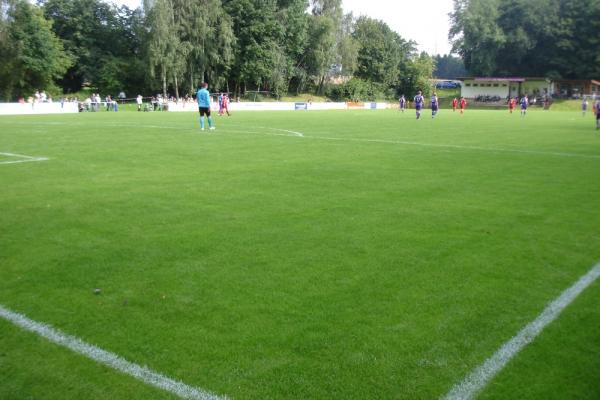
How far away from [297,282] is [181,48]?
205 feet

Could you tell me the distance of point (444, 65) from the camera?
182500 millimetres

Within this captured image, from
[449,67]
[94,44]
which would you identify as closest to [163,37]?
[94,44]

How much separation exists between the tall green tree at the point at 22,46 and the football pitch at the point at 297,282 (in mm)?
56206

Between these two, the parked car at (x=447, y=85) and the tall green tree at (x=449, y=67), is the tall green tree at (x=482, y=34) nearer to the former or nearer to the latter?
the parked car at (x=447, y=85)

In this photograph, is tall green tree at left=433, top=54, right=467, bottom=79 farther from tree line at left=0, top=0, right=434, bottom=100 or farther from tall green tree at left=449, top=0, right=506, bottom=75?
tree line at left=0, top=0, right=434, bottom=100

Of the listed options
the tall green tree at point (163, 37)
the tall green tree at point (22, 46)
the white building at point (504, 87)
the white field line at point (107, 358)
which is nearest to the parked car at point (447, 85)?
Result: the white building at point (504, 87)

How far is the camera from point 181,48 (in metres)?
62.5

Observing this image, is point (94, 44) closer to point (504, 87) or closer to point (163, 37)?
point (163, 37)

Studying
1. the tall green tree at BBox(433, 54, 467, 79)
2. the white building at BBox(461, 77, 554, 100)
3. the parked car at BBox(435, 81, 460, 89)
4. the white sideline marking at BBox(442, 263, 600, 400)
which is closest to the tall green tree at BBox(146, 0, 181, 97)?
the white building at BBox(461, 77, 554, 100)

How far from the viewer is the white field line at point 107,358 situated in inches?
124

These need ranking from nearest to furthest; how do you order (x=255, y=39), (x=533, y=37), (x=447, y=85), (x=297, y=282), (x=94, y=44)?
(x=297, y=282), (x=94, y=44), (x=255, y=39), (x=533, y=37), (x=447, y=85)

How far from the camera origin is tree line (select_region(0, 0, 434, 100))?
59.2 meters

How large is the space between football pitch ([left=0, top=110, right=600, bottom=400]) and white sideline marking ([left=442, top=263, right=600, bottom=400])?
42 mm

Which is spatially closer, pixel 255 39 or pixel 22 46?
pixel 22 46
